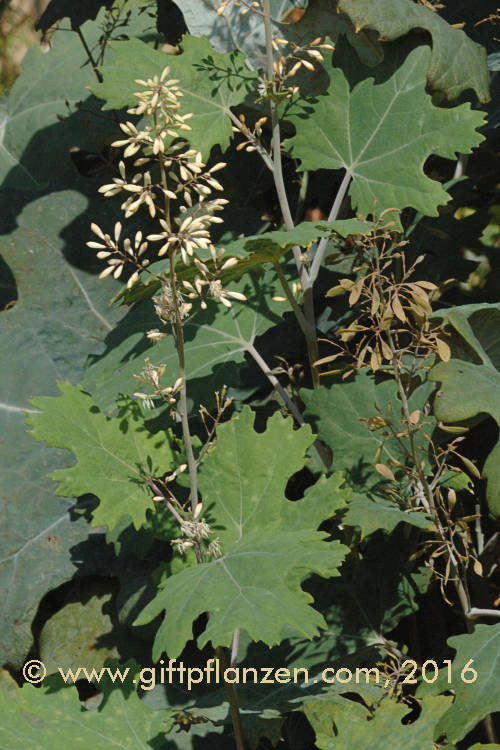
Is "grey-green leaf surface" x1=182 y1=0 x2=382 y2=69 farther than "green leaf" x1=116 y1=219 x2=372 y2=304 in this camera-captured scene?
Yes

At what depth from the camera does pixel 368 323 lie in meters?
1.83

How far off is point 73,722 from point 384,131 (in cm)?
105

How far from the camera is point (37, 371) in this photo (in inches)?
75.3

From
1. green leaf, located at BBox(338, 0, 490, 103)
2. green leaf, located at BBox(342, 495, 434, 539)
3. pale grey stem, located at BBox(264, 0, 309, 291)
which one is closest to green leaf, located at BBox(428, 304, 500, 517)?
green leaf, located at BBox(342, 495, 434, 539)

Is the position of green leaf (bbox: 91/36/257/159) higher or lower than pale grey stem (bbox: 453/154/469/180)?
higher

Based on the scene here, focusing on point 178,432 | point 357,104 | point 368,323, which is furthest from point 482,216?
point 178,432

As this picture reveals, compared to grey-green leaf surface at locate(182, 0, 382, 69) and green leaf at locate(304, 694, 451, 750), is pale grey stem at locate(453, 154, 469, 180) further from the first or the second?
green leaf at locate(304, 694, 451, 750)

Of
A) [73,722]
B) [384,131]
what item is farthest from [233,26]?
[73,722]

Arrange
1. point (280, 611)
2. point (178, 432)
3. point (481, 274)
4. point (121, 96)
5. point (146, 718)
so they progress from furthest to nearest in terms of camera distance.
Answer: point (481, 274) → point (178, 432) → point (121, 96) → point (146, 718) → point (280, 611)

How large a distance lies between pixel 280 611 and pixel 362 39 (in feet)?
3.64

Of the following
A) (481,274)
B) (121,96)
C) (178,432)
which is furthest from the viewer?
(481,274)

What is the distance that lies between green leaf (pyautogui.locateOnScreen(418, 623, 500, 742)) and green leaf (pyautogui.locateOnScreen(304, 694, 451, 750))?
22 mm

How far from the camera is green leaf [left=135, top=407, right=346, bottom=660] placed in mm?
963

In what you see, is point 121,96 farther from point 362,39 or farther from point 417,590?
point 417,590
